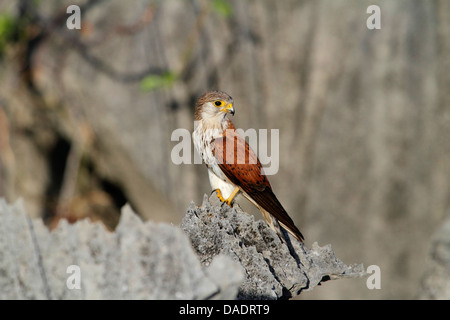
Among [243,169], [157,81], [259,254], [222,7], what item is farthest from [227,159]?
[222,7]

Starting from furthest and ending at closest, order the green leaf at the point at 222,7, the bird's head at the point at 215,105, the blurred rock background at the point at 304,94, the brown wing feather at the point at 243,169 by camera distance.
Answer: the blurred rock background at the point at 304,94, the green leaf at the point at 222,7, the bird's head at the point at 215,105, the brown wing feather at the point at 243,169

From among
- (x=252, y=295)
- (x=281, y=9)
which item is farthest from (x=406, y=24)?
(x=252, y=295)

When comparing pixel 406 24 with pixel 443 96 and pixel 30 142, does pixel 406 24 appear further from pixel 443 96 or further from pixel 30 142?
pixel 30 142

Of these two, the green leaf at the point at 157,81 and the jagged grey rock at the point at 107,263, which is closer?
the jagged grey rock at the point at 107,263

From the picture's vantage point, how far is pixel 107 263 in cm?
169

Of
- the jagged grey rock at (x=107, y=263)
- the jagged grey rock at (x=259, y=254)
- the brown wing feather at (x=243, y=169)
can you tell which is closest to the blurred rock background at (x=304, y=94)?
the brown wing feather at (x=243, y=169)

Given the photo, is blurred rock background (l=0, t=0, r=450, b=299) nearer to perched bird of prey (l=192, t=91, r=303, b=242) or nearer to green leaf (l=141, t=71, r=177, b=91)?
green leaf (l=141, t=71, r=177, b=91)

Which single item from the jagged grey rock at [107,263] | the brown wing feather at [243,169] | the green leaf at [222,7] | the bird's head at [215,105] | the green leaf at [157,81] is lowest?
the jagged grey rock at [107,263]

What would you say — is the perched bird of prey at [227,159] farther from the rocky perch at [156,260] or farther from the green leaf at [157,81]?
the green leaf at [157,81]

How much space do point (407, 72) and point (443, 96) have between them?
1.55 ft

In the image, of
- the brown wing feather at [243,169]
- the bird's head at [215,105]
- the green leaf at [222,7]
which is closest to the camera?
the brown wing feather at [243,169]

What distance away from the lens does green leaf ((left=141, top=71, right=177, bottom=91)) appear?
227 inches

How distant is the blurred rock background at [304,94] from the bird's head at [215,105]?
2.43m

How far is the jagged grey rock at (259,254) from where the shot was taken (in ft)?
7.60
